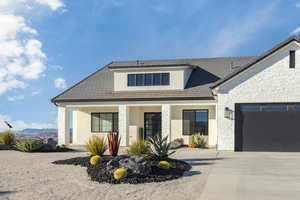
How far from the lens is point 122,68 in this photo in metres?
22.6

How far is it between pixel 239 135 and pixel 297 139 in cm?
290

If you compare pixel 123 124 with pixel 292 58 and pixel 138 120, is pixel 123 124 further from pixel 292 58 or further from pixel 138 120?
pixel 292 58

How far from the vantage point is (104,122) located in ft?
77.8

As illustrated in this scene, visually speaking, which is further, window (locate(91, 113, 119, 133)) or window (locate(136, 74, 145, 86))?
window (locate(91, 113, 119, 133))

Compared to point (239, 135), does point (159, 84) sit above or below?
above

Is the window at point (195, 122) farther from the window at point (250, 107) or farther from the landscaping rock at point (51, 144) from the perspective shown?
the landscaping rock at point (51, 144)

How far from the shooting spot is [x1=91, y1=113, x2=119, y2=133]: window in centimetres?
2352

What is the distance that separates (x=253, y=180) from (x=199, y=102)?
11.2 meters

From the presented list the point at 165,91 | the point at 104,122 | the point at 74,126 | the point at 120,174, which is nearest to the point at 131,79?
the point at 165,91

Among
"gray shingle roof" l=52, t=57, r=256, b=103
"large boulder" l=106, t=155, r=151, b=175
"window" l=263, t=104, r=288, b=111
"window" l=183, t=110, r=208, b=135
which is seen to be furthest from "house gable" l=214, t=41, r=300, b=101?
"large boulder" l=106, t=155, r=151, b=175

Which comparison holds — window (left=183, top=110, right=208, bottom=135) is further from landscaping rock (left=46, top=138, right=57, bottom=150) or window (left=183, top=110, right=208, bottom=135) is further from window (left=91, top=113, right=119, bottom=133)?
landscaping rock (left=46, top=138, right=57, bottom=150)

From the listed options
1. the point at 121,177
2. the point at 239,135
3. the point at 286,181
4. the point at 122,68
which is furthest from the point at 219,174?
the point at 122,68

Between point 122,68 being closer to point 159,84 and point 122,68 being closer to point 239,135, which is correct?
point 159,84

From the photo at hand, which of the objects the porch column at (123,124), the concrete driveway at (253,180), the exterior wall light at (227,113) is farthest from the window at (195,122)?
the concrete driveway at (253,180)
